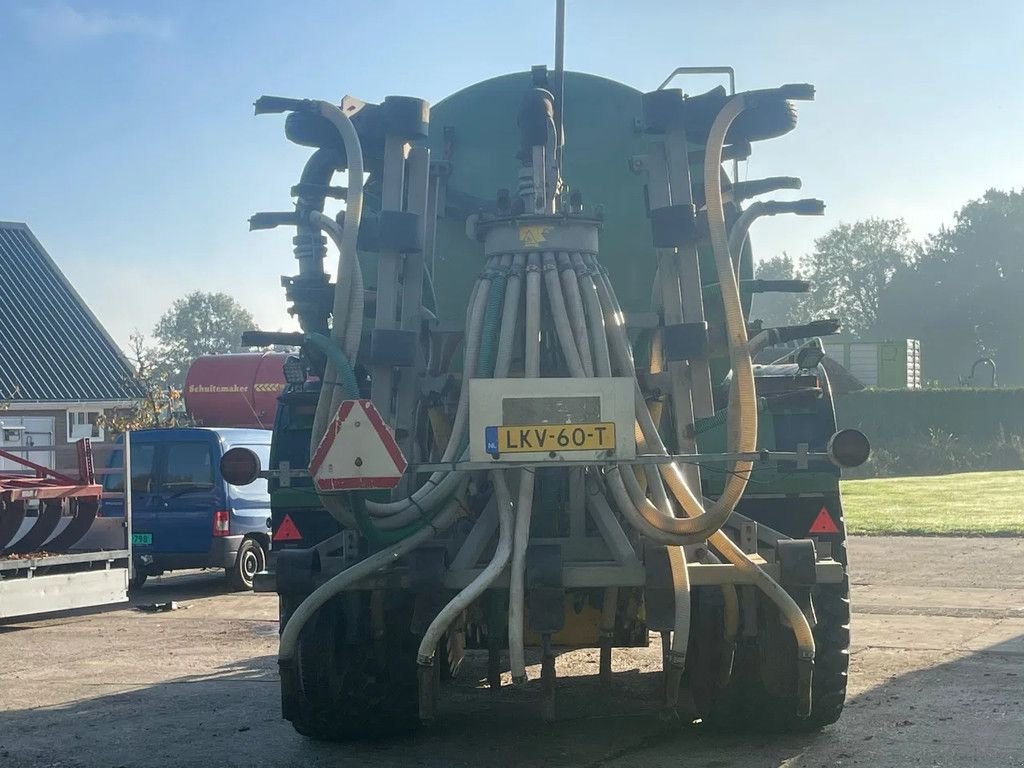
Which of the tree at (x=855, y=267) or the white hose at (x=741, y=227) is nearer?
the white hose at (x=741, y=227)

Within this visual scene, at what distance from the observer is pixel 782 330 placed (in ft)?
22.8

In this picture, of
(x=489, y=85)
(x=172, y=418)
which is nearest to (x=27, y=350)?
(x=172, y=418)

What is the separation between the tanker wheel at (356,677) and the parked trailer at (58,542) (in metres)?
6.29

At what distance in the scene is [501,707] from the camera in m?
7.88

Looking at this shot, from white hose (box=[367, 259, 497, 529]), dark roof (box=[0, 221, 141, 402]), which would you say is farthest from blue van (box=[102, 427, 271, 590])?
dark roof (box=[0, 221, 141, 402])

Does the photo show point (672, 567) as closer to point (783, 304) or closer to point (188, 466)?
point (188, 466)

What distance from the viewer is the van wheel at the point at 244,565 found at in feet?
50.1

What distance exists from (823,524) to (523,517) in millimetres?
1746

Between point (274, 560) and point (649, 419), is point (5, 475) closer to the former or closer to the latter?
point (274, 560)

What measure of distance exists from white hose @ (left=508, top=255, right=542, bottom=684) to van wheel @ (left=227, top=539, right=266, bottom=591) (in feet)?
31.2

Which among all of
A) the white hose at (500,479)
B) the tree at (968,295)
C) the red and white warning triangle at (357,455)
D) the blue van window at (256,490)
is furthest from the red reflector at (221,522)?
the tree at (968,295)

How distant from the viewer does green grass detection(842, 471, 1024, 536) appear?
2021 cm

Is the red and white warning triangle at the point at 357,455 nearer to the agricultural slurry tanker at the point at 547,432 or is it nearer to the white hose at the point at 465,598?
the agricultural slurry tanker at the point at 547,432

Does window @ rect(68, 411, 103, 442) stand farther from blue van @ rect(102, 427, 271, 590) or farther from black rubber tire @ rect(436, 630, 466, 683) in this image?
black rubber tire @ rect(436, 630, 466, 683)
